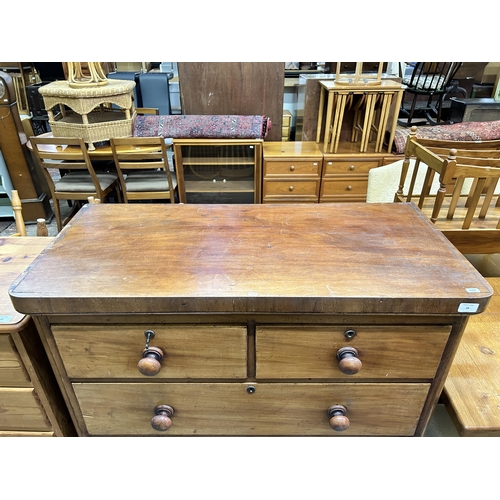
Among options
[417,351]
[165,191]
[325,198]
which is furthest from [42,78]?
[417,351]

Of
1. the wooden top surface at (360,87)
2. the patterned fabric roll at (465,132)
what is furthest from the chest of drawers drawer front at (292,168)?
Answer: the patterned fabric roll at (465,132)

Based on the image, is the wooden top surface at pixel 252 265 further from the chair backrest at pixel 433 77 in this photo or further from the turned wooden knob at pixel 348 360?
the chair backrest at pixel 433 77

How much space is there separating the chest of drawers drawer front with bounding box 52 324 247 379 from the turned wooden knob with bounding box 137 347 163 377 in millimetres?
13

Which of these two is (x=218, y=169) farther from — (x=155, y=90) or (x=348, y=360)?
(x=348, y=360)

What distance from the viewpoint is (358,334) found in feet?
2.53

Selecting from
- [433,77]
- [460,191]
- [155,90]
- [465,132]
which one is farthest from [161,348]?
[155,90]

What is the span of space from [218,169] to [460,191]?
1797mm

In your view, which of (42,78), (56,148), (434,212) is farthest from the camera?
(42,78)

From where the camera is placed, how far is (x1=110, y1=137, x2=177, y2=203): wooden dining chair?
95.8 inches

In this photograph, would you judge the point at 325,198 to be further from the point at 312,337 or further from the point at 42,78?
the point at 42,78

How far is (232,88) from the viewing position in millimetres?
2678

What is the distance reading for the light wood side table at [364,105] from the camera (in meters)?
2.40
